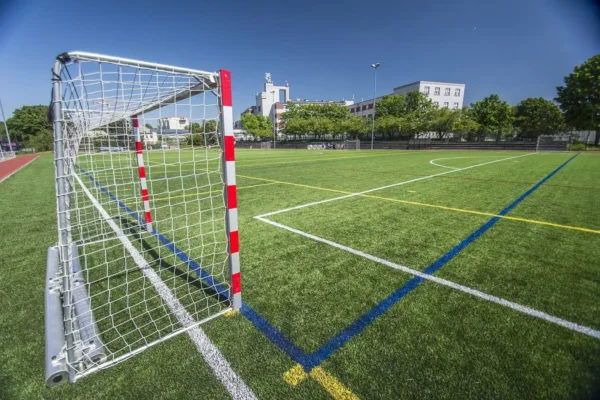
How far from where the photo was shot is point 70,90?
74.7 inches

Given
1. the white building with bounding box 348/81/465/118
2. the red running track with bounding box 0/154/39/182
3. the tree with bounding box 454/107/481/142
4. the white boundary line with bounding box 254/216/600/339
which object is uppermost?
the white building with bounding box 348/81/465/118

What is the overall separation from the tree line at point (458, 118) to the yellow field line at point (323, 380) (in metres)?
45.9

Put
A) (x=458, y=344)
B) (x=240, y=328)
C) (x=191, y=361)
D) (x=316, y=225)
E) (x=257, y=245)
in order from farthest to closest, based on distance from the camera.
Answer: (x=316, y=225) < (x=257, y=245) < (x=240, y=328) < (x=458, y=344) < (x=191, y=361)

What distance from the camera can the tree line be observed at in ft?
123

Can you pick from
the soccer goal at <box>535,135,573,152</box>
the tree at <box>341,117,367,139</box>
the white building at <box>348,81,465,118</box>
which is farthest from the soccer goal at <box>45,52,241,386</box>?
the white building at <box>348,81,465,118</box>

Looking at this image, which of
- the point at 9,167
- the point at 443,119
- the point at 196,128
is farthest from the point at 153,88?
the point at 443,119

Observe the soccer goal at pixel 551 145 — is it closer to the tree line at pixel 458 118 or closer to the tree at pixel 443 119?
the tree line at pixel 458 118

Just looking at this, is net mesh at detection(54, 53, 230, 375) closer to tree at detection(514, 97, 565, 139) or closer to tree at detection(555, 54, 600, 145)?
tree at detection(555, 54, 600, 145)

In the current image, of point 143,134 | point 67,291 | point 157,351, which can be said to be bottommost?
point 157,351

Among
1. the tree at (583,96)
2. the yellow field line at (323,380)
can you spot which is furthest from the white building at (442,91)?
the yellow field line at (323,380)

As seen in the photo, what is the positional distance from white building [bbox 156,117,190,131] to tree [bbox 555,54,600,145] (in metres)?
52.7

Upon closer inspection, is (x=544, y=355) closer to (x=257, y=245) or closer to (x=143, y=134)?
(x=257, y=245)

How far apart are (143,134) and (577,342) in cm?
580

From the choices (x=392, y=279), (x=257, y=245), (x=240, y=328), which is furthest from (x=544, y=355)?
(x=257, y=245)
